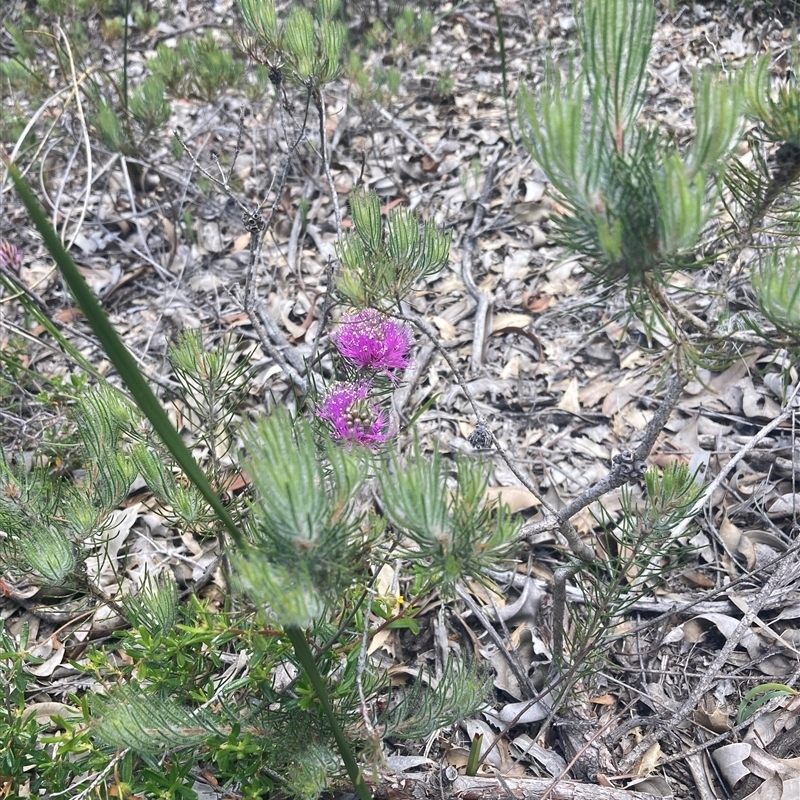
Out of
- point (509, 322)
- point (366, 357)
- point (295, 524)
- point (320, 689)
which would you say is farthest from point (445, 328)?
point (295, 524)

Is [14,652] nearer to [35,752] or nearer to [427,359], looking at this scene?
[35,752]

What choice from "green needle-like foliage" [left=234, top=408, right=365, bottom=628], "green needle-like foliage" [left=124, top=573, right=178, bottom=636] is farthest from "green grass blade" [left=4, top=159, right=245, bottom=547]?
"green needle-like foliage" [left=124, top=573, right=178, bottom=636]

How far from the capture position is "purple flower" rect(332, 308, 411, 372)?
1.16 metres

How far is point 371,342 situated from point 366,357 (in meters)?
0.03

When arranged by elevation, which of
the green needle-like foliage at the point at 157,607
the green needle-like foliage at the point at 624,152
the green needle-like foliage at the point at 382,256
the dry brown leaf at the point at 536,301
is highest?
the green needle-like foliage at the point at 624,152

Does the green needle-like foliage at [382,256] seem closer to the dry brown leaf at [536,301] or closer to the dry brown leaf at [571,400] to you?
the dry brown leaf at [571,400]

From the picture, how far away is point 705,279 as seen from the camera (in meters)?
2.24

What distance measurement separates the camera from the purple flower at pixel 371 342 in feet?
3.79

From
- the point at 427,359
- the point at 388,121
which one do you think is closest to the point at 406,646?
the point at 427,359

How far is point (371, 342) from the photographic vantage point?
3.78ft

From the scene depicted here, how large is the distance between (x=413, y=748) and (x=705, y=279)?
1724 millimetres

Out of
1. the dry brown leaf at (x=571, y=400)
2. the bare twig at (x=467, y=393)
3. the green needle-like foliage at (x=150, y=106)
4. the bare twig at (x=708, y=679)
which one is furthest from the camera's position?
the green needle-like foliage at (x=150, y=106)

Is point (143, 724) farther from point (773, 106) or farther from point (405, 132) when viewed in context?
point (405, 132)

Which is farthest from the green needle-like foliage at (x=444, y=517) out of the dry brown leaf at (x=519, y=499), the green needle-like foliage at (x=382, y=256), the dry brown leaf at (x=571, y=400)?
the dry brown leaf at (x=571, y=400)
